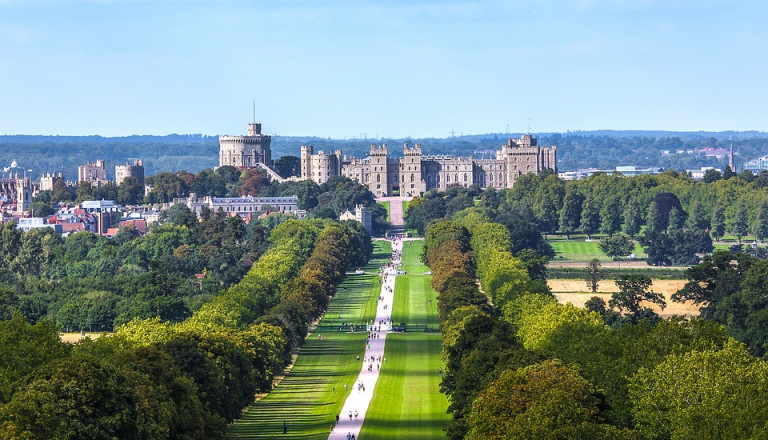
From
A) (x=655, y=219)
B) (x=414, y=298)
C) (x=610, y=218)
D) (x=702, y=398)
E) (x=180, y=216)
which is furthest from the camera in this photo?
(x=655, y=219)

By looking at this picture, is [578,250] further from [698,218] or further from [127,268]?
[127,268]

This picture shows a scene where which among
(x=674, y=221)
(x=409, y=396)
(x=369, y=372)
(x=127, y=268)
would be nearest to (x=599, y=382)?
(x=409, y=396)

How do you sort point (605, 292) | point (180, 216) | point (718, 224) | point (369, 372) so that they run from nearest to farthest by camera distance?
point (369, 372)
point (605, 292)
point (180, 216)
point (718, 224)

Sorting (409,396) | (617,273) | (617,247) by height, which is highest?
(617,247)

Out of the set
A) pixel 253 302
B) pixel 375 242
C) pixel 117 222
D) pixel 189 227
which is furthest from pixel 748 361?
pixel 117 222

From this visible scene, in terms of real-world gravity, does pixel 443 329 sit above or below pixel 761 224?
below

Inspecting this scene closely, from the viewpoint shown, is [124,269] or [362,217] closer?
[124,269]
